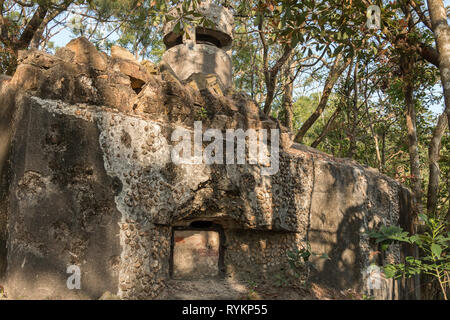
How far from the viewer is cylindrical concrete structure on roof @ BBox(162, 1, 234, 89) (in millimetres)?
7953

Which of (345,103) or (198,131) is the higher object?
(345,103)

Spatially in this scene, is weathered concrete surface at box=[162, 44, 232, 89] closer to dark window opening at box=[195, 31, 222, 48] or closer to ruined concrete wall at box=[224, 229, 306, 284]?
dark window opening at box=[195, 31, 222, 48]

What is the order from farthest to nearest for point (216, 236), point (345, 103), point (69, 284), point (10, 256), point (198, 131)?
point (345, 103), point (216, 236), point (198, 131), point (69, 284), point (10, 256)

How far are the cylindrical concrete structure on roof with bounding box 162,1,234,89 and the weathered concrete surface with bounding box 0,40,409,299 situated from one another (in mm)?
1377

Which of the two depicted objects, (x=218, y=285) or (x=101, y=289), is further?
(x=218, y=285)

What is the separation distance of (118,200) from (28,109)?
1.47 m

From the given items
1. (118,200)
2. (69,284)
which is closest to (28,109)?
(118,200)

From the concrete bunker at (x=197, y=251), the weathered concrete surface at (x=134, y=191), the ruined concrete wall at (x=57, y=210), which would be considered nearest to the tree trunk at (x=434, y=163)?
the weathered concrete surface at (x=134, y=191)

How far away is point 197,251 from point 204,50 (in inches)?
159

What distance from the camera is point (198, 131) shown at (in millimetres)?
5934

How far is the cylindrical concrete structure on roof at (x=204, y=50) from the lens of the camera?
795 cm

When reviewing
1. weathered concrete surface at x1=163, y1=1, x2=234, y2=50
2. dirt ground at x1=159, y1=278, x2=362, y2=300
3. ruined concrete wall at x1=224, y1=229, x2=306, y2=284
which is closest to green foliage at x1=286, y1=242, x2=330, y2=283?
ruined concrete wall at x1=224, y1=229, x2=306, y2=284
